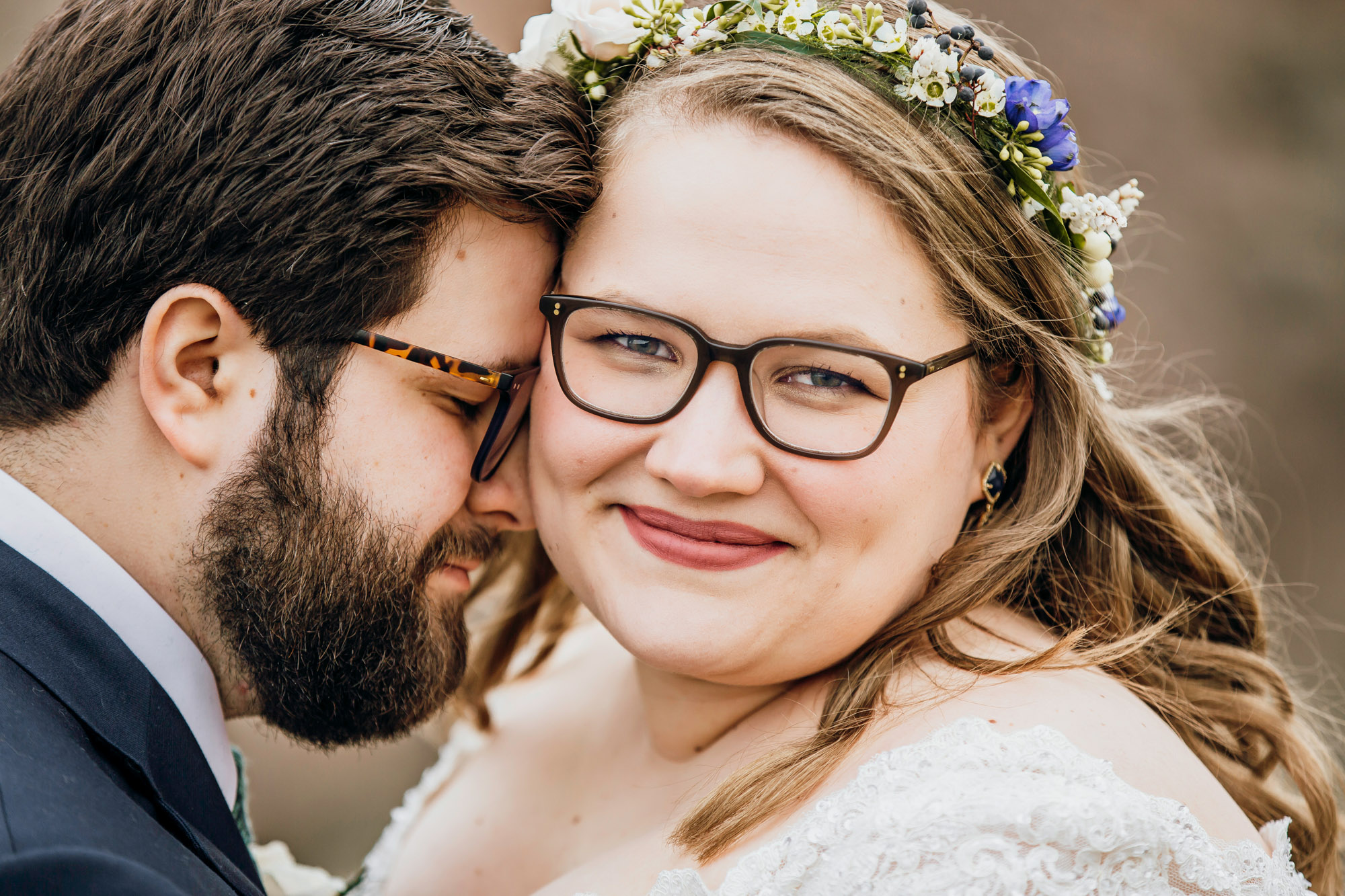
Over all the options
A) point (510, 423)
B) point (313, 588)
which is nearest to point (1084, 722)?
point (510, 423)

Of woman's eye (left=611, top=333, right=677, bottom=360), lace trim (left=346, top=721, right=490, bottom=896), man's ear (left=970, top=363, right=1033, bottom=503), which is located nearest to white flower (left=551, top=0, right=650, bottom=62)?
woman's eye (left=611, top=333, right=677, bottom=360)

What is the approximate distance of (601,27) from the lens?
7.65 feet

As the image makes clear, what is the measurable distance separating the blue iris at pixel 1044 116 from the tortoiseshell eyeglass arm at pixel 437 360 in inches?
→ 47.2

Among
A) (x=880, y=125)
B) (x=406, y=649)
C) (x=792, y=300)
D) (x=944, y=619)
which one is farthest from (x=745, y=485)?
(x=406, y=649)

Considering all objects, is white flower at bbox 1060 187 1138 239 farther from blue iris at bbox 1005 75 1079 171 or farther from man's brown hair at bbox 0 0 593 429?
man's brown hair at bbox 0 0 593 429

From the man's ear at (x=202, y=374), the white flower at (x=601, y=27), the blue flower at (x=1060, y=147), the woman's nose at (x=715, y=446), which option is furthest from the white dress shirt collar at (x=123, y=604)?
the blue flower at (x=1060, y=147)

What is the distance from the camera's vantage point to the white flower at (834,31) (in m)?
2.12

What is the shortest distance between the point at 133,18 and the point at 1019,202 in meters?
1.90

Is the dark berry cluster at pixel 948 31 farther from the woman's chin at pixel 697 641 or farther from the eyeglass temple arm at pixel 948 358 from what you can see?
the woman's chin at pixel 697 641

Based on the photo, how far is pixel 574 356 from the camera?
2154 mm

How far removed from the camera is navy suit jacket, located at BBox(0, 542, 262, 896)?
1361 millimetres

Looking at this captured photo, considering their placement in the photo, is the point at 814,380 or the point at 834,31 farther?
the point at 834,31

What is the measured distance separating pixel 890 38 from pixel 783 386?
0.75m

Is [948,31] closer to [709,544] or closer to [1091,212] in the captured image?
[1091,212]
